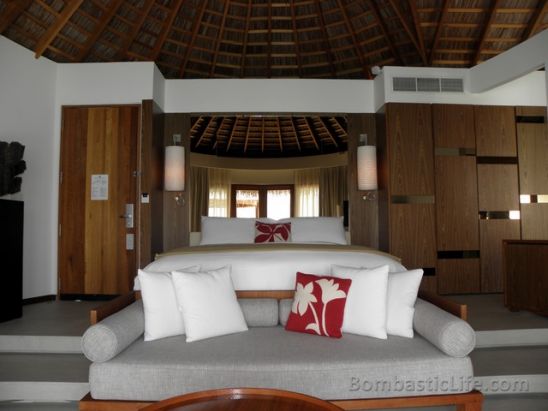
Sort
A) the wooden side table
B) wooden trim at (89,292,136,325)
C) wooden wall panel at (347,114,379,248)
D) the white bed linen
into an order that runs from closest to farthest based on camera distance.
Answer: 1. the wooden side table
2. wooden trim at (89,292,136,325)
3. the white bed linen
4. wooden wall panel at (347,114,379,248)

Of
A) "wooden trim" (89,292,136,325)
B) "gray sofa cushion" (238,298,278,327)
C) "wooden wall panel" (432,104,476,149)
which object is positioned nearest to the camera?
"wooden trim" (89,292,136,325)

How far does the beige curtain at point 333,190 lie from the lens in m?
8.11

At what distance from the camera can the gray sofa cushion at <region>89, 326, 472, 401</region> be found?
5.84ft

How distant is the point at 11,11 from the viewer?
148 inches

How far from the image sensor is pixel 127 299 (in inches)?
94.1

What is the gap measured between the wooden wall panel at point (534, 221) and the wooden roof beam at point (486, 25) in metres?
1.89

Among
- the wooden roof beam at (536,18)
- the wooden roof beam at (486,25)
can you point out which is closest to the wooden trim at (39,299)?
the wooden roof beam at (486,25)

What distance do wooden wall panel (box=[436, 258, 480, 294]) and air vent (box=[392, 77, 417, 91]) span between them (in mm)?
1967

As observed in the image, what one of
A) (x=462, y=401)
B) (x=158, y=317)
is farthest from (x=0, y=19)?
(x=462, y=401)

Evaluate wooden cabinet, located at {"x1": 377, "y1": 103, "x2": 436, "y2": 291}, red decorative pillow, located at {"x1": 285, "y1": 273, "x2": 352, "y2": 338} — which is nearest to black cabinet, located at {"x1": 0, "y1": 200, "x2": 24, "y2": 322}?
red decorative pillow, located at {"x1": 285, "y1": 273, "x2": 352, "y2": 338}

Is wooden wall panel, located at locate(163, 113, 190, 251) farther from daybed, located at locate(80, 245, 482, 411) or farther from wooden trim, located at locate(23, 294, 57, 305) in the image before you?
daybed, located at locate(80, 245, 482, 411)

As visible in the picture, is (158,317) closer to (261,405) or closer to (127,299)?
(127,299)

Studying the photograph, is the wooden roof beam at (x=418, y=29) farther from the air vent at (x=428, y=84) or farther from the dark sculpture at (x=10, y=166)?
the dark sculpture at (x=10, y=166)

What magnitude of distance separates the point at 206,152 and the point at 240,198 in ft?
4.20
